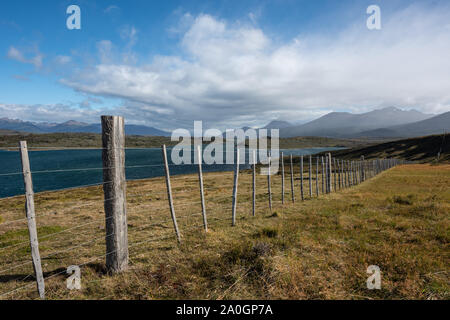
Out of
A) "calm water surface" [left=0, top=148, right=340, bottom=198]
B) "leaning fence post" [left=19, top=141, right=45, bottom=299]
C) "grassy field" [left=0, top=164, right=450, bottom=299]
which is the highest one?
"leaning fence post" [left=19, top=141, right=45, bottom=299]

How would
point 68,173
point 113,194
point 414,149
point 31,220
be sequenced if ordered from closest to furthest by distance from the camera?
point 31,220, point 113,194, point 68,173, point 414,149

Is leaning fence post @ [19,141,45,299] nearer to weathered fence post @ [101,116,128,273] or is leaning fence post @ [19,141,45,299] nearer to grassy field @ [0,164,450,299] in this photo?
grassy field @ [0,164,450,299]

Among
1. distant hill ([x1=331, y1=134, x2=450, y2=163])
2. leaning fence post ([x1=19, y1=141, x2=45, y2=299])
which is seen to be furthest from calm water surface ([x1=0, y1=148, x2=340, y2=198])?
distant hill ([x1=331, y1=134, x2=450, y2=163])

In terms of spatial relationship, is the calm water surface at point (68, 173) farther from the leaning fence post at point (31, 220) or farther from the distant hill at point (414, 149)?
the distant hill at point (414, 149)

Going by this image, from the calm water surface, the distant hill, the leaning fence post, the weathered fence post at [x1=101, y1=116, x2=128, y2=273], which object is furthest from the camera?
the distant hill

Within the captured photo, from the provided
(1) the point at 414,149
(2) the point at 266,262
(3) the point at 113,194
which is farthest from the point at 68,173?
(1) the point at 414,149

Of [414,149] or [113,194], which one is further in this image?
[414,149]

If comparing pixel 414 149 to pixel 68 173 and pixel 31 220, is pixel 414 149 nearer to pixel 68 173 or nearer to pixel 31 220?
pixel 31 220

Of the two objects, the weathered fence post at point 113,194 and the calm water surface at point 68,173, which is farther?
the calm water surface at point 68,173

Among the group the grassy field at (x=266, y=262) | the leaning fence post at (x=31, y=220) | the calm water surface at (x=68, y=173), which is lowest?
the calm water surface at (x=68, y=173)

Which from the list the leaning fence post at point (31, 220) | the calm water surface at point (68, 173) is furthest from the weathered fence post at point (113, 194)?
the leaning fence post at point (31, 220)

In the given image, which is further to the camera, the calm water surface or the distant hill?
the distant hill

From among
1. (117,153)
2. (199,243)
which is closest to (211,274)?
(199,243)
